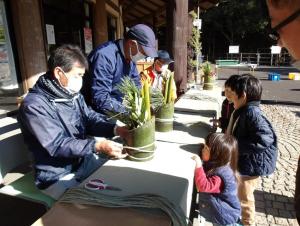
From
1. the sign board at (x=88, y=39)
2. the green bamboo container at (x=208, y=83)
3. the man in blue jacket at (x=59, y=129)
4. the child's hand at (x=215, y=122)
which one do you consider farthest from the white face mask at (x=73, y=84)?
the sign board at (x=88, y=39)

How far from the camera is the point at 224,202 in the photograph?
2.10 metres

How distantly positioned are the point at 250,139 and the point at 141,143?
3.24 ft

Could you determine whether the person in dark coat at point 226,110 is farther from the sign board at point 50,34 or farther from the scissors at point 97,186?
the sign board at point 50,34

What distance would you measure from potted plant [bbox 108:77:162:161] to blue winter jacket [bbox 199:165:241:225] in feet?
1.74

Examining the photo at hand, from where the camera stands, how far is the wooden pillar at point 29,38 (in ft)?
14.3

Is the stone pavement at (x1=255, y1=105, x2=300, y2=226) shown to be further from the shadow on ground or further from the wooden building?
the wooden building

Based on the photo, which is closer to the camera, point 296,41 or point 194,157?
Answer: point 296,41

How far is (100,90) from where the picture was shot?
2568 millimetres

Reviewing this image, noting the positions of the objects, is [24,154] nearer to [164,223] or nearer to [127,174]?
[127,174]

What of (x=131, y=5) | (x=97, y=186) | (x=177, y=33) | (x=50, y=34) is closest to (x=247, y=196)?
(x=97, y=186)

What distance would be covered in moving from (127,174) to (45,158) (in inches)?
25.4

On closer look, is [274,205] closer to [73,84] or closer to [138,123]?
[138,123]

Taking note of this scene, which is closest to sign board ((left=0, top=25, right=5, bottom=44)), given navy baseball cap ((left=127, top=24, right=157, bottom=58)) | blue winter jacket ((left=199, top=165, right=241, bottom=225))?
navy baseball cap ((left=127, top=24, right=157, bottom=58))

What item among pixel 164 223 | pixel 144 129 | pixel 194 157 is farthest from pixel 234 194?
pixel 164 223
